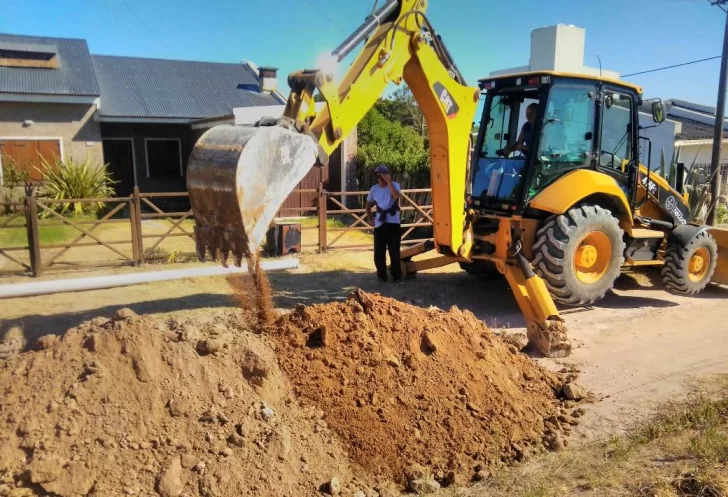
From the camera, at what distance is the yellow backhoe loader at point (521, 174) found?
4.84 meters

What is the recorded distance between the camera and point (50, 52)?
62.0ft

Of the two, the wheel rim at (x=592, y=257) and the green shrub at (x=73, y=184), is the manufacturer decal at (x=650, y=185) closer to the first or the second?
the wheel rim at (x=592, y=257)

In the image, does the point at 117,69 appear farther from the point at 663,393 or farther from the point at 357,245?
the point at 663,393

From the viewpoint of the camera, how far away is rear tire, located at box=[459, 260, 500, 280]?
913 centimetres

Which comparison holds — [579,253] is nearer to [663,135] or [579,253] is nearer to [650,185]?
[650,185]

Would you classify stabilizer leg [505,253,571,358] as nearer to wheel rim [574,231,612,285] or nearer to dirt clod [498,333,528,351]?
A: dirt clod [498,333,528,351]

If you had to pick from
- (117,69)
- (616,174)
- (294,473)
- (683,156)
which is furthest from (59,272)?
(683,156)

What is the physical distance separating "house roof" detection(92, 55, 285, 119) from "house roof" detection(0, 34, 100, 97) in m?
0.82

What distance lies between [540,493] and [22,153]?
17770 millimetres

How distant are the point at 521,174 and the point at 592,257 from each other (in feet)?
4.83

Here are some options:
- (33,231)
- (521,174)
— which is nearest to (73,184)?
(33,231)

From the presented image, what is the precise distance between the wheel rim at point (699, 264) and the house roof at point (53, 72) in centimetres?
1594

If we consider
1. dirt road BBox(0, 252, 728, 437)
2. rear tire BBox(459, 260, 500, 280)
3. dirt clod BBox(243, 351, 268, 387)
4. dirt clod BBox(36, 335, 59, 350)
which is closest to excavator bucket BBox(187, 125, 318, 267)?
dirt clod BBox(243, 351, 268, 387)

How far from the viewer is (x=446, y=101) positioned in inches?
251
